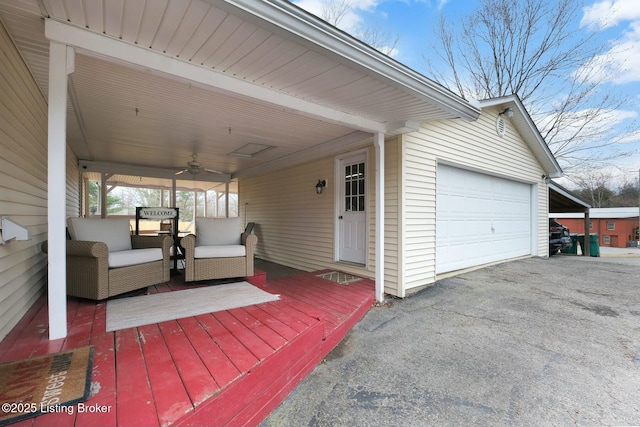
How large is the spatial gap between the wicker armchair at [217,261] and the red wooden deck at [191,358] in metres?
0.98

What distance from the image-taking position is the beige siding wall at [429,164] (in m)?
4.24

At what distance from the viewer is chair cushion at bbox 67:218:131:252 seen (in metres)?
3.18

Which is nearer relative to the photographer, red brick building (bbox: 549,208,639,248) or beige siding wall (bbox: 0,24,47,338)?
beige siding wall (bbox: 0,24,47,338)

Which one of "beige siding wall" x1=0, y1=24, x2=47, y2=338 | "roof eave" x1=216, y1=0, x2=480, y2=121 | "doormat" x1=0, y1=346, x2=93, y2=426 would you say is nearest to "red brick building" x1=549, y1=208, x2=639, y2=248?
"roof eave" x1=216, y1=0, x2=480, y2=121

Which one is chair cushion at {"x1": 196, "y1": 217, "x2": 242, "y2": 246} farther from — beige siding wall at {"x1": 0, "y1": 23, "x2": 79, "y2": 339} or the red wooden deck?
beige siding wall at {"x1": 0, "y1": 23, "x2": 79, "y2": 339}

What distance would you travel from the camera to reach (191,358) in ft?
5.82

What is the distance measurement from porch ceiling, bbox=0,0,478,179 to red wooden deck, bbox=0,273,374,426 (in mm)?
2015

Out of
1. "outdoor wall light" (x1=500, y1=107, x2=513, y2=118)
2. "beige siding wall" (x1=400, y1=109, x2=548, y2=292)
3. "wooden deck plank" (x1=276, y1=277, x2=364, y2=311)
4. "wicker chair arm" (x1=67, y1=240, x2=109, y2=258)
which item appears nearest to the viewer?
"wicker chair arm" (x1=67, y1=240, x2=109, y2=258)

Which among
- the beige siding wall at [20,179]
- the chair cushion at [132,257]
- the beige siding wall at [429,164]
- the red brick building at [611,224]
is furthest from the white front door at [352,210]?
the red brick building at [611,224]

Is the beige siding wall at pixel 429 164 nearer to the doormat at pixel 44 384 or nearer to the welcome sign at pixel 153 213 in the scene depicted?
the doormat at pixel 44 384

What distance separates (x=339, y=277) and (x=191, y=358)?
122 inches

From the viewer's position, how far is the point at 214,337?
2.09m

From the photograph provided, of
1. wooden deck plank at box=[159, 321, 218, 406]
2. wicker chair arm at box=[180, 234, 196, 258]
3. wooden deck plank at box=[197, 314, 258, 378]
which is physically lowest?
wooden deck plank at box=[197, 314, 258, 378]

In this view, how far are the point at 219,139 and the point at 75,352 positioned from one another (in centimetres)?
379
